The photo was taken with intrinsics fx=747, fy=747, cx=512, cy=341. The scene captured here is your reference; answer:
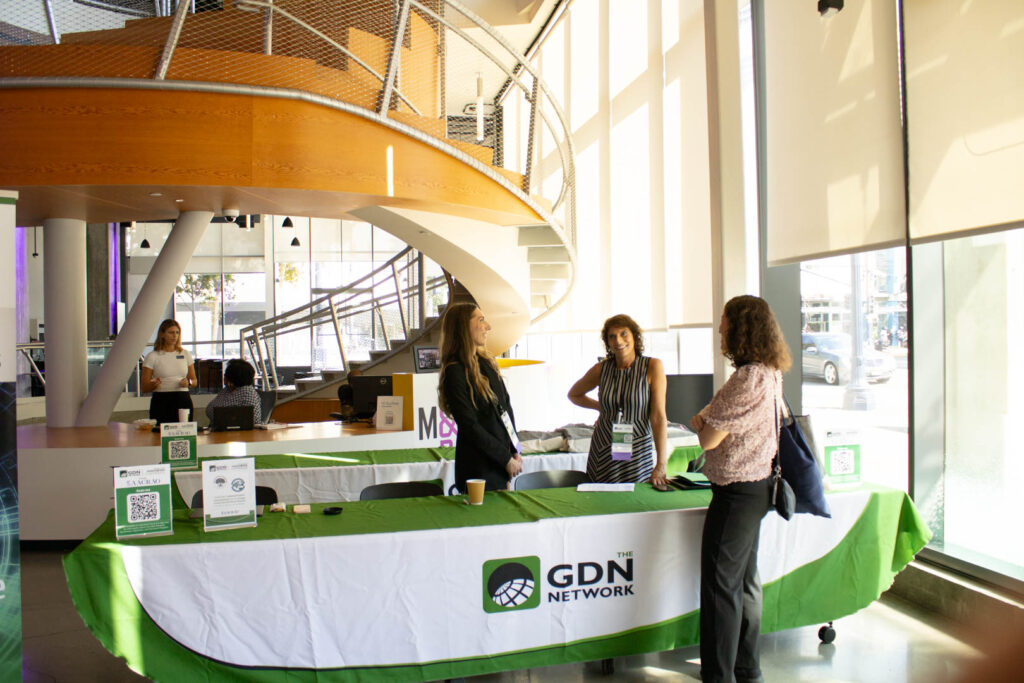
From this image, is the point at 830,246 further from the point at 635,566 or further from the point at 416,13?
the point at 416,13

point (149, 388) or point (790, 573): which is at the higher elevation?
point (149, 388)

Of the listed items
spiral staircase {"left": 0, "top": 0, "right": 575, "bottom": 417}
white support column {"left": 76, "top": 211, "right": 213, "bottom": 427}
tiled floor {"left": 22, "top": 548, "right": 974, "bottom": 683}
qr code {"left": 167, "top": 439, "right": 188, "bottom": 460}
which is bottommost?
tiled floor {"left": 22, "top": 548, "right": 974, "bottom": 683}

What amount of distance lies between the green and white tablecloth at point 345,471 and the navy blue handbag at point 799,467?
1.65 meters

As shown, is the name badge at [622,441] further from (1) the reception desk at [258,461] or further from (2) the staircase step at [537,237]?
(2) the staircase step at [537,237]

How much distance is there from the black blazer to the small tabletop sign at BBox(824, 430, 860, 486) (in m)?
1.37

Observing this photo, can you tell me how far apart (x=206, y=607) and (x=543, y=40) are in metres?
9.47

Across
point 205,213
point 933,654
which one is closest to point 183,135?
point 205,213

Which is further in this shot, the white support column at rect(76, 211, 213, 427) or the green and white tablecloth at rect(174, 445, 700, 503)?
the white support column at rect(76, 211, 213, 427)

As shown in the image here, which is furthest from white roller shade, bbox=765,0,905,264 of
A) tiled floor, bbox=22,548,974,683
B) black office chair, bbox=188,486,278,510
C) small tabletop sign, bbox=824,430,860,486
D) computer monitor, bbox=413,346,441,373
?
computer monitor, bbox=413,346,441,373

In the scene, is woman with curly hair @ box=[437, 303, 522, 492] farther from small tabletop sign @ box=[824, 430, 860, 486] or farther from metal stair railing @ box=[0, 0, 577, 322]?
metal stair railing @ box=[0, 0, 577, 322]

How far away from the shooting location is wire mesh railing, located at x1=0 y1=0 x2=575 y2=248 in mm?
4586

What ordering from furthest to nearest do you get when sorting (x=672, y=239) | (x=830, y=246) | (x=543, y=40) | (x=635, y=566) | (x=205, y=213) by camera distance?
(x=543, y=40) → (x=672, y=239) → (x=205, y=213) → (x=830, y=246) → (x=635, y=566)

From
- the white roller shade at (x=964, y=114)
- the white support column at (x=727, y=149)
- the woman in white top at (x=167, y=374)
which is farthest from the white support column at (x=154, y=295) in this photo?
the white roller shade at (x=964, y=114)

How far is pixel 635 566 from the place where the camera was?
2.82 m
